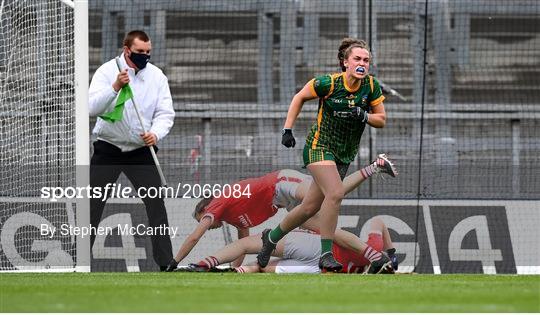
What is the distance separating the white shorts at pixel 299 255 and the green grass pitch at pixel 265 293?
1.05 metres

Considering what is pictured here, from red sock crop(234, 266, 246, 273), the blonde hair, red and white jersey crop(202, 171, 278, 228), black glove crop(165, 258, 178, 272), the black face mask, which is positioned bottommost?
red sock crop(234, 266, 246, 273)

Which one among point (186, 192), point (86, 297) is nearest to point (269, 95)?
point (186, 192)

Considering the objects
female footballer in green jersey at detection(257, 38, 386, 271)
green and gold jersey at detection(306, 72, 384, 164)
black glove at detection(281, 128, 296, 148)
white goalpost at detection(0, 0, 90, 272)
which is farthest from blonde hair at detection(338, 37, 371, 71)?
white goalpost at detection(0, 0, 90, 272)

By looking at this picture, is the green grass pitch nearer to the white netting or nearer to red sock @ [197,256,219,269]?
red sock @ [197,256,219,269]

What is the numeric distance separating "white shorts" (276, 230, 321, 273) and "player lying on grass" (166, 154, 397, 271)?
0.46 feet

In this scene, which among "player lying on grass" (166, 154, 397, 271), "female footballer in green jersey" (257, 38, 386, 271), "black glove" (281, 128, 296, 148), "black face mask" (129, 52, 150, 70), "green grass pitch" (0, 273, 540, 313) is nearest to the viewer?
"green grass pitch" (0, 273, 540, 313)

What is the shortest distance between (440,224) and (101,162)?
2.91 m

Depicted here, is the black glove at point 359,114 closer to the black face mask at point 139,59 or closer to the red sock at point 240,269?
the red sock at point 240,269

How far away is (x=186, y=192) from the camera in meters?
10.9

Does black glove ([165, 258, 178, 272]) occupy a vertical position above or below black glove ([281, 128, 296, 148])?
below

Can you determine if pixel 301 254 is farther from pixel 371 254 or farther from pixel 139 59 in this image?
pixel 139 59

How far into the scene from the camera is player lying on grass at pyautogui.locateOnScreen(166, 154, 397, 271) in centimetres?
1031

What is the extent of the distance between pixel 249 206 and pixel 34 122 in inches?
73.6

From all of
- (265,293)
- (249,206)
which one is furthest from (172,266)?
(265,293)
